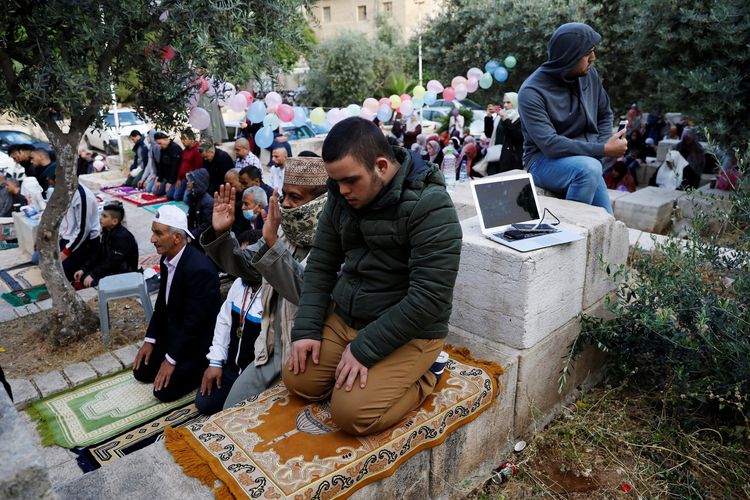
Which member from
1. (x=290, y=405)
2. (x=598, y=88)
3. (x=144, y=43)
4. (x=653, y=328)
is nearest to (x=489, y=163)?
(x=598, y=88)

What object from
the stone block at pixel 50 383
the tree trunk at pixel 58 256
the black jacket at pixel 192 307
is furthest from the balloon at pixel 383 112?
the stone block at pixel 50 383

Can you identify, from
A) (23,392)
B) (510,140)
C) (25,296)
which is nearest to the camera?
(23,392)

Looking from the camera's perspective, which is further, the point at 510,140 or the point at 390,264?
the point at 510,140

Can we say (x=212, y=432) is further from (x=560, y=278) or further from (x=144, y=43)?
(x=144, y=43)

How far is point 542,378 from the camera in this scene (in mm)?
3488

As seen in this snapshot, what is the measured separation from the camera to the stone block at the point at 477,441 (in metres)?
2.80

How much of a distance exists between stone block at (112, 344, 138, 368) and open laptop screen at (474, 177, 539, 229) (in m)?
3.57

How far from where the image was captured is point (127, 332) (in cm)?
572

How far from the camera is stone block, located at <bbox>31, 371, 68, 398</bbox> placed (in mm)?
4637

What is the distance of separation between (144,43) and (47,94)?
3.16 ft

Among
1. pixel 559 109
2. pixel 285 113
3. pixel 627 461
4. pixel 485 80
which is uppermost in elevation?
pixel 485 80

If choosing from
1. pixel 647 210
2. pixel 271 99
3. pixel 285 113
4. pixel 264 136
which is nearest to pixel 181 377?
pixel 647 210

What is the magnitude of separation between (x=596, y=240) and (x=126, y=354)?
423cm

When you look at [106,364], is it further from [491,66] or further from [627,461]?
[491,66]
